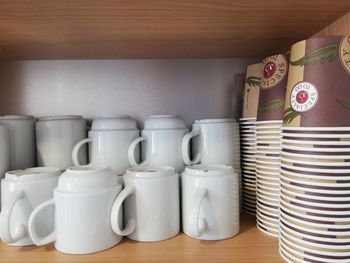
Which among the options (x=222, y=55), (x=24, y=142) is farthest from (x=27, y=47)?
(x=222, y=55)

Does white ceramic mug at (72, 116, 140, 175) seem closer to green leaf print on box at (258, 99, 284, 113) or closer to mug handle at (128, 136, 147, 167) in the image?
mug handle at (128, 136, 147, 167)

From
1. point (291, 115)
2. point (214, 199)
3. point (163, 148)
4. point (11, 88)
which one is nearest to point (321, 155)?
point (291, 115)

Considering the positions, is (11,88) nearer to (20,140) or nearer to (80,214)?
(20,140)

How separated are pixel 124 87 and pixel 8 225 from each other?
440 mm

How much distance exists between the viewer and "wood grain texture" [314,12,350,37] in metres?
0.52

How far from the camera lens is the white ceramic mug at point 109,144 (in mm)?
650

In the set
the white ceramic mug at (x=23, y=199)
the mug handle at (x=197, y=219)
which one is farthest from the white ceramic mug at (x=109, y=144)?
the mug handle at (x=197, y=219)

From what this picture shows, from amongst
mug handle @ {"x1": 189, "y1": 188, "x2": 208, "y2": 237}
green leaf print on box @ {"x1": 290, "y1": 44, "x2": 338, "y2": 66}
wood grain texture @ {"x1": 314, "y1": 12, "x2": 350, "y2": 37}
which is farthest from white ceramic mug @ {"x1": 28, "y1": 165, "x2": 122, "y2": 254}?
wood grain texture @ {"x1": 314, "y1": 12, "x2": 350, "y2": 37}

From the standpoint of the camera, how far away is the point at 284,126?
17.7 inches

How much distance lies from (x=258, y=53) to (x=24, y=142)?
62 cm

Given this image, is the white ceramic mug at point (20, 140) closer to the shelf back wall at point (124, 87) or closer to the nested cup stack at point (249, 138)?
the shelf back wall at point (124, 87)

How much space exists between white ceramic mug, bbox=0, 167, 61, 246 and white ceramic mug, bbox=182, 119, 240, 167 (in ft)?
0.93

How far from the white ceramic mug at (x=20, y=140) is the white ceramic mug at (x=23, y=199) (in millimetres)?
131

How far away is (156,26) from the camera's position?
54 cm
